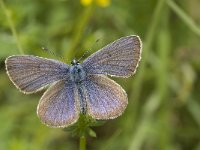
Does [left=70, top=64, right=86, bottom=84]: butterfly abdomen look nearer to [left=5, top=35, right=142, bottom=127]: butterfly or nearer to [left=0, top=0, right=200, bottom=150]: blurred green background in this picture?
[left=5, top=35, right=142, bottom=127]: butterfly

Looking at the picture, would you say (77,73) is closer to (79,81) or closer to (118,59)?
(79,81)

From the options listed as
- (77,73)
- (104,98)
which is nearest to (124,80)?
(77,73)

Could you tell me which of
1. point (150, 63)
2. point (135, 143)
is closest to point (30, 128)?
point (135, 143)

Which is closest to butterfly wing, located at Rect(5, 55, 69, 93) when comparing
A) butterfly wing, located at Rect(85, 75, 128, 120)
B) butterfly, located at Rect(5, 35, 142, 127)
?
butterfly, located at Rect(5, 35, 142, 127)

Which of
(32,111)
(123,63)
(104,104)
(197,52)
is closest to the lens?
(104,104)

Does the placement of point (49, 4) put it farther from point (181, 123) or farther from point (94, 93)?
point (94, 93)

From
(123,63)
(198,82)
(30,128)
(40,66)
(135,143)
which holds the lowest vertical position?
(30,128)

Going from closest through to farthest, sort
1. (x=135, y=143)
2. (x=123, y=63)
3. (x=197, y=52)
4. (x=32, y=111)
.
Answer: (x=123, y=63)
(x=135, y=143)
(x=32, y=111)
(x=197, y=52)

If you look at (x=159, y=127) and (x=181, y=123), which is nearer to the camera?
(x=159, y=127)
